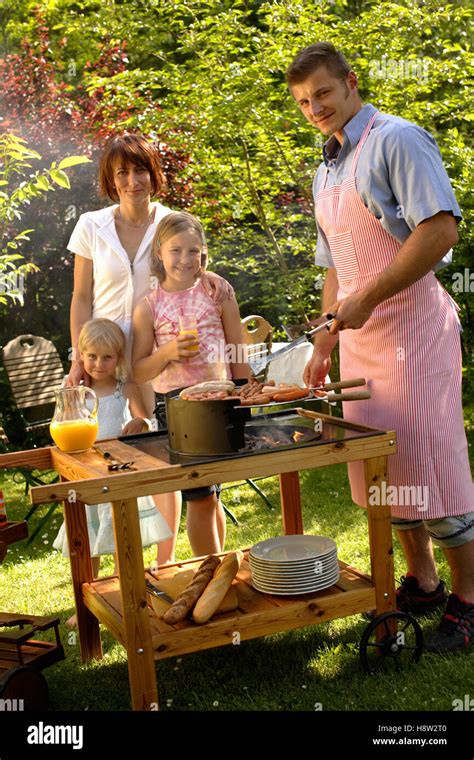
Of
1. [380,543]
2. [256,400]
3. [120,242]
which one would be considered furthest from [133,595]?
[120,242]

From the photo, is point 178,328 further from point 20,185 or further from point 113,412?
point 20,185

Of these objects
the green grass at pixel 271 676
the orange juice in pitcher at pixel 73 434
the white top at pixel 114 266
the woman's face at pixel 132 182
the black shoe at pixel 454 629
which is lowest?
the green grass at pixel 271 676

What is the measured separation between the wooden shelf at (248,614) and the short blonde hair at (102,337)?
3.45ft

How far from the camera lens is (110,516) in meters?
3.80

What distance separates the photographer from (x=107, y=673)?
10.8ft

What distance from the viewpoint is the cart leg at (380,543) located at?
2967mm

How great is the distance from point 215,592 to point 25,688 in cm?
68

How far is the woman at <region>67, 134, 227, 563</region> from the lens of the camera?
375 centimetres

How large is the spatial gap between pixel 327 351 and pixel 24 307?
220 inches

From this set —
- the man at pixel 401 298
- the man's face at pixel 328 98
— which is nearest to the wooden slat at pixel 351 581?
the man at pixel 401 298

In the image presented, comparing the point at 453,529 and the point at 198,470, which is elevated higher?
the point at 198,470

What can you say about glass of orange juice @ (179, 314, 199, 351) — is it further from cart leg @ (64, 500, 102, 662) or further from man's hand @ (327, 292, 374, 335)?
cart leg @ (64, 500, 102, 662)

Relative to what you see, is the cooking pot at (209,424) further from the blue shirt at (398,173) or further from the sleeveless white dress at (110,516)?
the sleeveless white dress at (110,516)

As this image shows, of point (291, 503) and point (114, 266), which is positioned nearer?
point (291, 503)
